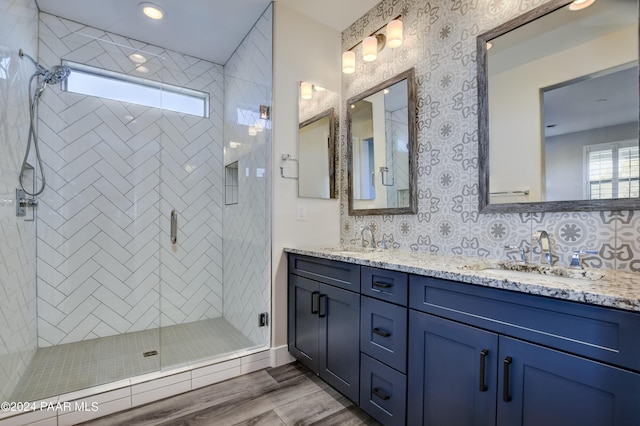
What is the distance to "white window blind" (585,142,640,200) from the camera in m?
1.17

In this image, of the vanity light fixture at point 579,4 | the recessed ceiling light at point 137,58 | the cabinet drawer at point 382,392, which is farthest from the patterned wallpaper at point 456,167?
the recessed ceiling light at point 137,58

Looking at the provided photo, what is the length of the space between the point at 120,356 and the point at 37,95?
2099 millimetres

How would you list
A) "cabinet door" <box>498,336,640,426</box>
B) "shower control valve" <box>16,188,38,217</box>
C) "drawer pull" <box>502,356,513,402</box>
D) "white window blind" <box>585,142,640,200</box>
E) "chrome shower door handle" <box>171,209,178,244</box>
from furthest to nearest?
"chrome shower door handle" <box>171,209,178,244</box>
"shower control valve" <box>16,188,38,217</box>
"white window blind" <box>585,142,640,200</box>
"drawer pull" <box>502,356,513,402</box>
"cabinet door" <box>498,336,640,426</box>

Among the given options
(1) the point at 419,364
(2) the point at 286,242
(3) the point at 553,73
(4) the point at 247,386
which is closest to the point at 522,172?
(3) the point at 553,73

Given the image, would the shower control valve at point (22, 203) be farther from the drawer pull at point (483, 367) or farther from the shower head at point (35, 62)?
the drawer pull at point (483, 367)

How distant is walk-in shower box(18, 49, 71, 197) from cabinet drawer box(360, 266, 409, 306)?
241cm

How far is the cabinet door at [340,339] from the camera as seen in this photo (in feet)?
5.41

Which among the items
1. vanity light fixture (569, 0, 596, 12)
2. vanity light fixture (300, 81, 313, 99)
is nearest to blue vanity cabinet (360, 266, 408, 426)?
vanity light fixture (569, 0, 596, 12)

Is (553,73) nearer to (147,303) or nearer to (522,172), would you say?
(522,172)

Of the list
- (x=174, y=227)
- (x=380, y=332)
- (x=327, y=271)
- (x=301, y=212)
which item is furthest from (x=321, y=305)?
(x=174, y=227)

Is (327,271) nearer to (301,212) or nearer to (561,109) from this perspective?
(301,212)

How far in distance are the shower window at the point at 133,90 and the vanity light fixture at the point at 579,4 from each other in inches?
115

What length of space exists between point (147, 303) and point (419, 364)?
2576mm

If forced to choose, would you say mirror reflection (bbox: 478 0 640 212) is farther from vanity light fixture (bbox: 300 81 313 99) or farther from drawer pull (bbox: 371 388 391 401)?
vanity light fixture (bbox: 300 81 313 99)
